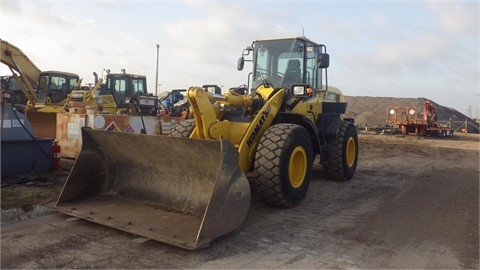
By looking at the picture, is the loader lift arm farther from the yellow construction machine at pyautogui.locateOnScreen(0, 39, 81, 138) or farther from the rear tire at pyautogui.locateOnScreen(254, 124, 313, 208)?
the rear tire at pyautogui.locateOnScreen(254, 124, 313, 208)

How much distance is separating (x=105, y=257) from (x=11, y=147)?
389 centimetres

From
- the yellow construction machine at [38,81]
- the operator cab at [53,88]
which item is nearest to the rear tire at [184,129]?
the yellow construction machine at [38,81]

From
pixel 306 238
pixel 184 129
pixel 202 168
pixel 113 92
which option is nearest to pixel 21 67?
pixel 113 92

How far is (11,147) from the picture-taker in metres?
7.05

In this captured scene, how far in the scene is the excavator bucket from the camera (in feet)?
14.7

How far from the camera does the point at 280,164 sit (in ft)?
18.3

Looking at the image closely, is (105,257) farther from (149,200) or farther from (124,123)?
(124,123)

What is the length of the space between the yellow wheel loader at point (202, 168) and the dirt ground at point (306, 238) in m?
0.20

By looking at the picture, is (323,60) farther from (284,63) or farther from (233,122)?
(233,122)

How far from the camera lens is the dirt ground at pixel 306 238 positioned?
4.21 meters

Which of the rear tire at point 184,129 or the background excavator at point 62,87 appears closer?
the rear tire at point 184,129

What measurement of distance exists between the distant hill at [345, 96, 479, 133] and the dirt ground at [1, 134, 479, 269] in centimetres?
2539

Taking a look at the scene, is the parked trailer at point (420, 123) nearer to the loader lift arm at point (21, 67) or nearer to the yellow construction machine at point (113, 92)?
the yellow construction machine at point (113, 92)

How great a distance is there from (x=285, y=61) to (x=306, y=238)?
11.9ft
